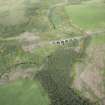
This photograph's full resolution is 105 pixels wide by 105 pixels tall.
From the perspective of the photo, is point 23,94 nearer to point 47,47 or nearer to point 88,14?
point 47,47

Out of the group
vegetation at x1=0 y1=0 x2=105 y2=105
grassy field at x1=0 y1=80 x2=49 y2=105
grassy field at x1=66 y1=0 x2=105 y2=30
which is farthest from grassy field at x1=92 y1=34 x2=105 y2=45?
grassy field at x1=0 y1=80 x2=49 y2=105

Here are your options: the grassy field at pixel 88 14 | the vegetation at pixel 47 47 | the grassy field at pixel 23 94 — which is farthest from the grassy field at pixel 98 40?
the grassy field at pixel 23 94

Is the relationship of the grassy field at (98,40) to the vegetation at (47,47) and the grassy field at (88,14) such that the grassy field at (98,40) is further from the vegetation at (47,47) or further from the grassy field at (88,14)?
the grassy field at (88,14)

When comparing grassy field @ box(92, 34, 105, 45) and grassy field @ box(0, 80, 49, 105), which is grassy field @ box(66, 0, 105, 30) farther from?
grassy field @ box(0, 80, 49, 105)

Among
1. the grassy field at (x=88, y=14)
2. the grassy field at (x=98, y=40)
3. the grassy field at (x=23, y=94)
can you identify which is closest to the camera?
the grassy field at (x=23, y=94)

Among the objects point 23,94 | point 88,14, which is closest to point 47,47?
point 23,94

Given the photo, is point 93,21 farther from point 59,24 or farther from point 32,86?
point 32,86
